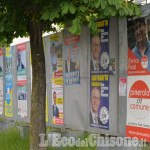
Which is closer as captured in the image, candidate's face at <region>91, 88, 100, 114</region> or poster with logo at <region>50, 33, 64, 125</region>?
candidate's face at <region>91, 88, 100, 114</region>

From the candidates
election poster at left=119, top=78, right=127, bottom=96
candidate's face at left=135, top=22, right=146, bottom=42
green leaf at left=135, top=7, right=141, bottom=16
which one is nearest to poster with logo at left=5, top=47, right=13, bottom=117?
election poster at left=119, top=78, right=127, bottom=96

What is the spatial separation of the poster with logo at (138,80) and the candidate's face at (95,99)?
3.39 feet

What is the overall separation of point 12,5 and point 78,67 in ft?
8.21

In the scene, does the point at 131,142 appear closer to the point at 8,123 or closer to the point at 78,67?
the point at 78,67

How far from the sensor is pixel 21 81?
11.1 m

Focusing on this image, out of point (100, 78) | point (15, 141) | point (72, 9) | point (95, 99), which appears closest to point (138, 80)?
point (100, 78)

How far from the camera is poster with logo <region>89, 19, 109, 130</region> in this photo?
7348mm

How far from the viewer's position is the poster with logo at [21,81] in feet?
35.8

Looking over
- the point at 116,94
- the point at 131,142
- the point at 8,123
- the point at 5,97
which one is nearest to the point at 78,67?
the point at 116,94

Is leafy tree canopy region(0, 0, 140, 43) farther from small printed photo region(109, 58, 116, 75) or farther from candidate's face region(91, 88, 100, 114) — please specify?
candidate's face region(91, 88, 100, 114)

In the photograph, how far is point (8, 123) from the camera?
10.7m

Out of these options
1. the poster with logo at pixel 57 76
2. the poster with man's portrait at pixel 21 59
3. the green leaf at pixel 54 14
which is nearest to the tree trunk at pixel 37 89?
the green leaf at pixel 54 14

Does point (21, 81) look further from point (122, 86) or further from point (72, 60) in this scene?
point (122, 86)

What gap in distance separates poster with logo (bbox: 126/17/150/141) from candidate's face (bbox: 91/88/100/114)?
1.03 meters
